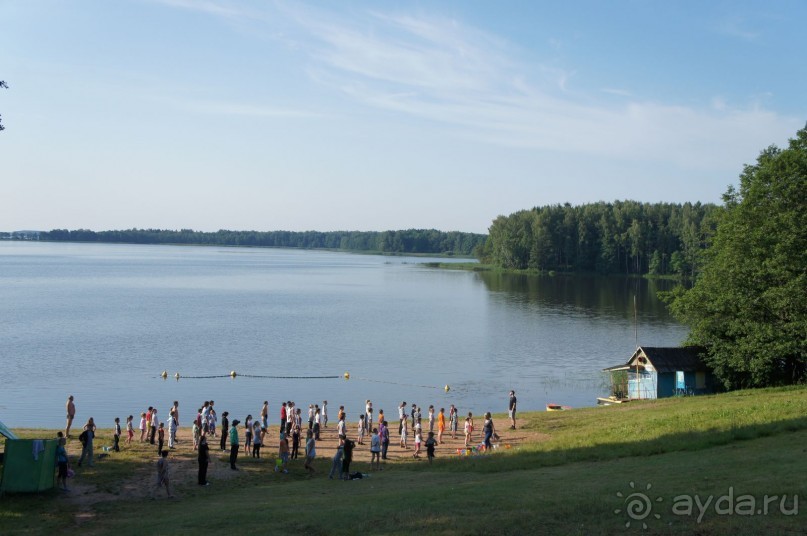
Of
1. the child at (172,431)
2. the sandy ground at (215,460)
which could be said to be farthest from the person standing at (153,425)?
the child at (172,431)

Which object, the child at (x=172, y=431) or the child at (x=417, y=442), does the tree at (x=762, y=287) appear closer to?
the child at (x=417, y=442)

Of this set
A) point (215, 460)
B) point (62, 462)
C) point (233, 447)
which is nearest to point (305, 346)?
point (215, 460)

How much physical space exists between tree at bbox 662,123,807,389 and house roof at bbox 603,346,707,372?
660 millimetres

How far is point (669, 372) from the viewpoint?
37.8m

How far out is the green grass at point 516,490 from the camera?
13.2 meters

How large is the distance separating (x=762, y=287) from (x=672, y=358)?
6.02 m

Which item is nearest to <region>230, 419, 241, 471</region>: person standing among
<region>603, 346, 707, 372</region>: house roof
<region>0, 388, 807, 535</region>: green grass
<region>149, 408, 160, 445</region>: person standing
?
<region>0, 388, 807, 535</region>: green grass

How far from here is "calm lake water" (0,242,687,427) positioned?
4231 cm

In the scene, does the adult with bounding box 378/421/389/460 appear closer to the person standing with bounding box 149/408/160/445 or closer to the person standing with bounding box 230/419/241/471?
the person standing with bounding box 230/419/241/471

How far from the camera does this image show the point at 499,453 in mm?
24734

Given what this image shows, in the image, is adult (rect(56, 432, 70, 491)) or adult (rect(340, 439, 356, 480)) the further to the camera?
adult (rect(340, 439, 356, 480))

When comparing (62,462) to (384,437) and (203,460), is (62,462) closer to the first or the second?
(203,460)

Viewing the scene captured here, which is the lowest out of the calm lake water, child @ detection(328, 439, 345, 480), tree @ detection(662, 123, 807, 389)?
the calm lake water

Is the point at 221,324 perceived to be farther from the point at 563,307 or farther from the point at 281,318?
the point at 563,307
